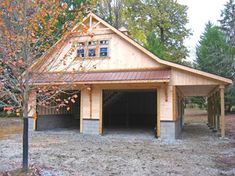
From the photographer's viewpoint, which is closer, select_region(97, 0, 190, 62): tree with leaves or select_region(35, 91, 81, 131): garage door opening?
select_region(35, 91, 81, 131): garage door opening

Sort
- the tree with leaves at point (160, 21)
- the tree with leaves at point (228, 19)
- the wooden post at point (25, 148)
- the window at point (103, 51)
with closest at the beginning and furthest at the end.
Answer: the wooden post at point (25, 148) < the window at point (103, 51) < the tree with leaves at point (160, 21) < the tree with leaves at point (228, 19)

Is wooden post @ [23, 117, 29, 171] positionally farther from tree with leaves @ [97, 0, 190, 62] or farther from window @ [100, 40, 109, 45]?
tree with leaves @ [97, 0, 190, 62]

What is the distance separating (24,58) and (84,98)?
30.7 feet

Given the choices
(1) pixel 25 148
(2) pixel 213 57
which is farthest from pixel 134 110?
(1) pixel 25 148

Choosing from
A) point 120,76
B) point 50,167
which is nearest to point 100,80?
point 120,76

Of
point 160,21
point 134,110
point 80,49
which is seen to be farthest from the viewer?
point 160,21

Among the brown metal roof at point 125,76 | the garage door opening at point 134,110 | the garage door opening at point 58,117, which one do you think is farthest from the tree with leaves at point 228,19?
the brown metal roof at point 125,76

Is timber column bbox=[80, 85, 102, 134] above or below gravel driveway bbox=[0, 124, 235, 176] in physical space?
above

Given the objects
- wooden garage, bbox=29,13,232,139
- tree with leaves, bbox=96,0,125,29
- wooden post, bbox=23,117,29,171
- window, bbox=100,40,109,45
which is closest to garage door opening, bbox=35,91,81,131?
wooden garage, bbox=29,13,232,139

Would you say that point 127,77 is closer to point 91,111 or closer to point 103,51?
point 103,51

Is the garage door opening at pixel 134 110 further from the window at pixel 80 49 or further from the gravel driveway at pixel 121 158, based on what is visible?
the window at pixel 80 49

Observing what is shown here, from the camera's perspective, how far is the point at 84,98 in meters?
15.5

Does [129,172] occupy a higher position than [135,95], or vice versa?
[135,95]

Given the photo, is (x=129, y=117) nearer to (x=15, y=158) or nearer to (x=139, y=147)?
(x=139, y=147)
